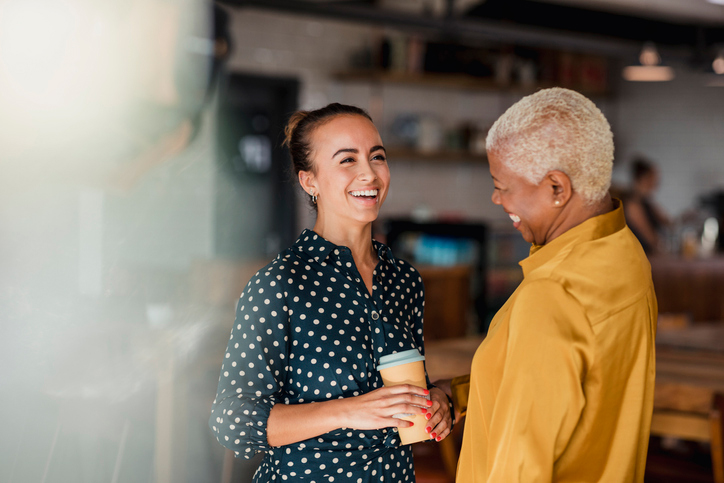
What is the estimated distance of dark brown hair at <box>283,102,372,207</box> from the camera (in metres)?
1.20

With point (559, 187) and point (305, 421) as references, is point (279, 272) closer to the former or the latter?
point (305, 421)

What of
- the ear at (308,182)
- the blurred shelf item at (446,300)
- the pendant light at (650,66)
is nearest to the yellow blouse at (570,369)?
the ear at (308,182)

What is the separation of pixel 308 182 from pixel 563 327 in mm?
554

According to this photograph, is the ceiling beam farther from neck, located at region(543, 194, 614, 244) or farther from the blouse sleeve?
neck, located at region(543, 194, 614, 244)

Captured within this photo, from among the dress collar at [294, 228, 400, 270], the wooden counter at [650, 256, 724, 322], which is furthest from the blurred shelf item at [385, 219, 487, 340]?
the dress collar at [294, 228, 400, 270]

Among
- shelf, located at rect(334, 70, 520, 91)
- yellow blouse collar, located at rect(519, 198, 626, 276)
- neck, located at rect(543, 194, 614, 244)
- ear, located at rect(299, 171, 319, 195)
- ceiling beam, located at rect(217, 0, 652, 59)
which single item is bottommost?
yellow blouse collar, located at rect(519, 198, 626, 276)

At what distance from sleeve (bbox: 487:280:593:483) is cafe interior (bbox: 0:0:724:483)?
24.4 inches

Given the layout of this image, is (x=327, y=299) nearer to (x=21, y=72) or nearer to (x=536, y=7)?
(x=21, y=72)

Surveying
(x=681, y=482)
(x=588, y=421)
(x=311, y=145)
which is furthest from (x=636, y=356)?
(x=681, y=482)

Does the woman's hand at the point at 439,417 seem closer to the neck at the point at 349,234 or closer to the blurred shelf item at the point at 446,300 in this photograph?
the neck at the point at 349,234

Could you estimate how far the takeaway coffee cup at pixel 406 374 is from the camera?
1040 millimetres

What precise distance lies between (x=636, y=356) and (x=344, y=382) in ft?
1.52

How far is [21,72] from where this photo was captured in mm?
1411

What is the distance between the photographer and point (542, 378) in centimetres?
88
